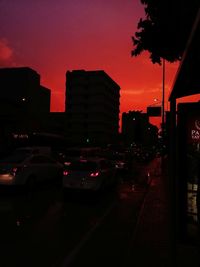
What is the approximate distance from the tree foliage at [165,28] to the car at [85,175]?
196 inches

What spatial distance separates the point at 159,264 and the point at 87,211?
553cm

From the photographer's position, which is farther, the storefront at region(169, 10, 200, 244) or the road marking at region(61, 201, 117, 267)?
the road marking at region(61, 201, 117, 267)

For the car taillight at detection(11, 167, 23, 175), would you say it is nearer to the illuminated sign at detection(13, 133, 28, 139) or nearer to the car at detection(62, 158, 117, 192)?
the car at detection(62, 158, 117, 192)

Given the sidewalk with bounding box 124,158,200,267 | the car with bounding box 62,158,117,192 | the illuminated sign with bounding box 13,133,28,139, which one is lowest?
the sidewalk with bounding box 124,158,200,267

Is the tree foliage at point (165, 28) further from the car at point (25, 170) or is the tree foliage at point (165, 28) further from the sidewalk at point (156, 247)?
the car at point (25, 170)

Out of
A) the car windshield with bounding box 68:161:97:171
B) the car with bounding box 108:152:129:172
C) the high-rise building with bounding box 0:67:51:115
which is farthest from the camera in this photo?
the high-rise building with bounding box 0:67:51:115

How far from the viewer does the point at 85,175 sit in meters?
14.3

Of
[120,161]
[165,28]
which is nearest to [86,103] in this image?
[120,161]

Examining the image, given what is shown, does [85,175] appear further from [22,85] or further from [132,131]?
[132,131]

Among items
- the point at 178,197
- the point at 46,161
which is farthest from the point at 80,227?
the point at 46,161

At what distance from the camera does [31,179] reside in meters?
15.8

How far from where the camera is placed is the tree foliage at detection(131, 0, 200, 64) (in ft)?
29.7

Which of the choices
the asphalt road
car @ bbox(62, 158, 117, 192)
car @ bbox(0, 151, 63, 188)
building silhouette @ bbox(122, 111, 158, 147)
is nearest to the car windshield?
car @ bbox(62, 158, 117, 192)

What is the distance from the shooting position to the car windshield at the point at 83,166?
1462cm
